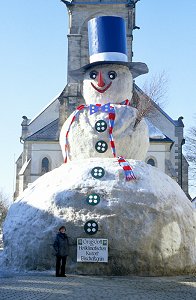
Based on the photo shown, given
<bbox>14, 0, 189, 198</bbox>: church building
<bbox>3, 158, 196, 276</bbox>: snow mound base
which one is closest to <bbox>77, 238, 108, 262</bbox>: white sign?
<bbox>3, 158, 196, 276</bbox>: snow mound base

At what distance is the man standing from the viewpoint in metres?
9.66

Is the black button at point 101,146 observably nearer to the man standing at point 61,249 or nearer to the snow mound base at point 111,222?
the snow mound base at point 111,222

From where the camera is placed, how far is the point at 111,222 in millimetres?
10062

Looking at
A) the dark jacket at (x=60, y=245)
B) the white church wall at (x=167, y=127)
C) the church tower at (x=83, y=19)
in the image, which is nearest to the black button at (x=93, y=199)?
the dark jacket at (x=60, y=245)

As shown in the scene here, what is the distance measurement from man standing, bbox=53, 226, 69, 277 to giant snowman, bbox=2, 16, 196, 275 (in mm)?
333

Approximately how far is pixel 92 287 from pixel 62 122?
29306 millimetres

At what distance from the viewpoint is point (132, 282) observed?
919 centimetres

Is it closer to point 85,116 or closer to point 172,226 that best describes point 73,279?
point 172,226

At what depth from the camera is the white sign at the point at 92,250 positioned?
998 cm

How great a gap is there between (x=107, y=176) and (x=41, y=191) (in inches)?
55.0

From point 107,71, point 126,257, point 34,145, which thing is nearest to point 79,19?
point 34,145

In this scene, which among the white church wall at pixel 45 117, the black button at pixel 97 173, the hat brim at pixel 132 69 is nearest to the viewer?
the black button at pixel 97 173

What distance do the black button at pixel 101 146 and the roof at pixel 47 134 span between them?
1067 inches

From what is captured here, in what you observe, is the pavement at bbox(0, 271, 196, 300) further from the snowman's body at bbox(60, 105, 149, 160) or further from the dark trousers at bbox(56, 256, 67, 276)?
the snowman's body at bbox(60, 105, 149, 160)
